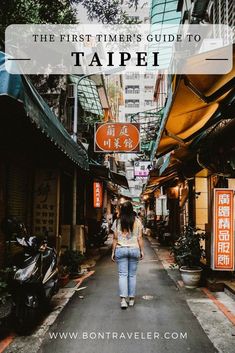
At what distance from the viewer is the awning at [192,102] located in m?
4.76

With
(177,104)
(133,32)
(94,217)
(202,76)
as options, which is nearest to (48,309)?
(177,104)

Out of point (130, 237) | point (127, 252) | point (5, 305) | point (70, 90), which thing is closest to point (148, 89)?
point (70, 90)

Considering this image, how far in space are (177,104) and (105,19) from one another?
5098 millimetres

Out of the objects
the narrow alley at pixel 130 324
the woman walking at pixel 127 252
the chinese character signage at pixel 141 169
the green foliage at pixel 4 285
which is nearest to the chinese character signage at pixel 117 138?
the narrow alley at pixel 130 324

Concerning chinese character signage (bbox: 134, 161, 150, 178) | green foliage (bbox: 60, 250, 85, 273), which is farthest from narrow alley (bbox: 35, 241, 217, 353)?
chinese character signage (bbox: 134, 161, 150, 178)

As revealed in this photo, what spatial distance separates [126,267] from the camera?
23.6 ft

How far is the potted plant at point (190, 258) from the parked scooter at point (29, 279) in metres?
3.75

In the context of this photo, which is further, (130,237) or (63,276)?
(63,276)

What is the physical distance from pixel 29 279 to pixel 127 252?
2.22m

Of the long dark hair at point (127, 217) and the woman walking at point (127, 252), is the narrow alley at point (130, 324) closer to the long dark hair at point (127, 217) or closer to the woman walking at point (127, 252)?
the woman walking at point (127, 252)

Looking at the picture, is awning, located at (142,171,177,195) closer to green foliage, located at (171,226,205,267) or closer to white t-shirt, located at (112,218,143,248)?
green foliage, located at (171,226,205,267)

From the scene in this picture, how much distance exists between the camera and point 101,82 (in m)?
21.9

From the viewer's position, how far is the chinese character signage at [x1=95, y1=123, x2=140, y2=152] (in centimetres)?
1411

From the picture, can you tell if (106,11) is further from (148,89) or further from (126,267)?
(148,89)
